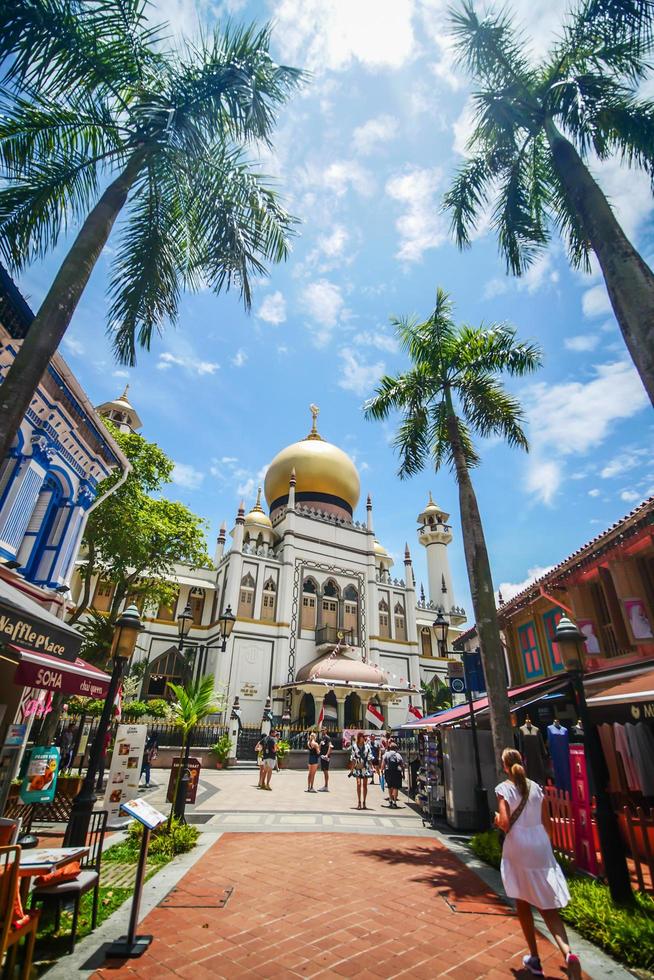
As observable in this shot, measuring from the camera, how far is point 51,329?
548cm

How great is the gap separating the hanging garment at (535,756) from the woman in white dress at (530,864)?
8.66 m

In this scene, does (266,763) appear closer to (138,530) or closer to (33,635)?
(138,530)

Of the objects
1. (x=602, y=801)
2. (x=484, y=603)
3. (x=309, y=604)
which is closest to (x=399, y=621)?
(x=309, y=604)

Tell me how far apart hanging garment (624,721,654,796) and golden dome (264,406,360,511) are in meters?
29.1

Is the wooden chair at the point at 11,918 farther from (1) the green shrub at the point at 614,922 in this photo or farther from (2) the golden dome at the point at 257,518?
(2) the golden dome at the point at 257,518

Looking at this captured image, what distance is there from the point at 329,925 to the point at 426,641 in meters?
38.4

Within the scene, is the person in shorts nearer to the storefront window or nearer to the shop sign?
the storefront window

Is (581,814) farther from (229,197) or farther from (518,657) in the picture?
(229,197)

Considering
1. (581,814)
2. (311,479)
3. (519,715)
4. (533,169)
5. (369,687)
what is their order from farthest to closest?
(311,479) → (369,687) → (519,715) → (533,169) → (581,814)

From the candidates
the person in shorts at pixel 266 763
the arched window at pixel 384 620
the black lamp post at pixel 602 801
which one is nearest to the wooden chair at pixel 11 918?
the black lamp post at pixel 602 801

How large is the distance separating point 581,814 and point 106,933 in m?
6.13

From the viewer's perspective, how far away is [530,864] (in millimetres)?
4020

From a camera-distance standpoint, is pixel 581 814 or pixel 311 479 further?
pixel 311 479

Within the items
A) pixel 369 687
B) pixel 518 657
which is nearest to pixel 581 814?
pixel 518 657
